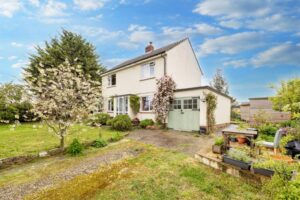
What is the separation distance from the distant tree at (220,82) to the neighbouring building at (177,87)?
12348 millimetres

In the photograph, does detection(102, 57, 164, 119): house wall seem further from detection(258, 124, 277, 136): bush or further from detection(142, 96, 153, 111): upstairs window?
detection(258, 124, 277, 136): bush

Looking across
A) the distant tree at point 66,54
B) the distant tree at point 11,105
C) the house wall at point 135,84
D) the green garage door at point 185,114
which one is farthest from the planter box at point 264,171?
the distant tree at point 66,54

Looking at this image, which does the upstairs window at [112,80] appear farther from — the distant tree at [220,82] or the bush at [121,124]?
the distant tree at [220,82]

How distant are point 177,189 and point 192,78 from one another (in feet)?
50.2

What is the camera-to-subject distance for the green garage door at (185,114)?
12711mm

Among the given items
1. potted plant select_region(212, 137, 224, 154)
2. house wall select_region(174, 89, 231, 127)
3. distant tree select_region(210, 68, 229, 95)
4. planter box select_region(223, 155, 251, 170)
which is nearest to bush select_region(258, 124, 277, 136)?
house wall select_region(174, 89, 231, 127)

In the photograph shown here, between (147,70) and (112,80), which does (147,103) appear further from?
(112,80)

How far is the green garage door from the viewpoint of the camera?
41.7 ft

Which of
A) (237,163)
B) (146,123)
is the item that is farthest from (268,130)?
(146,123)

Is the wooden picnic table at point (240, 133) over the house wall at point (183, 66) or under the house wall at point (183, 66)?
under

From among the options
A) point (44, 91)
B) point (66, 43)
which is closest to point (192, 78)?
point (44, 91)

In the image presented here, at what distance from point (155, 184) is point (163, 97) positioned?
9828mm

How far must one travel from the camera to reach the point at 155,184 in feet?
15.7

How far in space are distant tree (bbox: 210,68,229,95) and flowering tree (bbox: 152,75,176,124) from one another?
19954 millimetres
